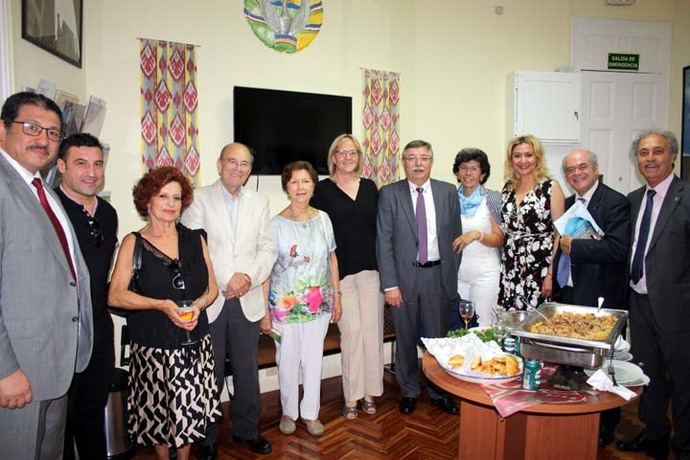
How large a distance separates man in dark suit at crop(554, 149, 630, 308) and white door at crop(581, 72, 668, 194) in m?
2.71

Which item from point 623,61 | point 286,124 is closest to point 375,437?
point 286,124

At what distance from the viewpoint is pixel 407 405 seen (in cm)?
336

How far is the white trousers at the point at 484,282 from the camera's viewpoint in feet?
10.8

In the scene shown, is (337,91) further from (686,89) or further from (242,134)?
(686,89)

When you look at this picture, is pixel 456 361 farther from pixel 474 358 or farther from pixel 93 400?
pixel 93 400

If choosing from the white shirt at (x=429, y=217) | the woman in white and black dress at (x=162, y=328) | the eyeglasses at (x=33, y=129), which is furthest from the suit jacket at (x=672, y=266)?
the eyeglasses at (x=33, y=129)

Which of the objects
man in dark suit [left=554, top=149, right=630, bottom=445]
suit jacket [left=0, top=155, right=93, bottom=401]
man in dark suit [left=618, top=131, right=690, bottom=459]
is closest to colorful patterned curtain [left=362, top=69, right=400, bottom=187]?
man in dark suit [left=554, top=149, right=630, bottom=445]

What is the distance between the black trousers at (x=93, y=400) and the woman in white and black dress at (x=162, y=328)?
136 millimetres

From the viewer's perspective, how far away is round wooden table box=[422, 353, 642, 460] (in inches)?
76.3

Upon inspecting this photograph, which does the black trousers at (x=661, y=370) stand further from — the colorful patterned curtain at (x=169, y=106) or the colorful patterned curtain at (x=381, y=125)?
the colorful patterned curtain at (x=169, y=106)

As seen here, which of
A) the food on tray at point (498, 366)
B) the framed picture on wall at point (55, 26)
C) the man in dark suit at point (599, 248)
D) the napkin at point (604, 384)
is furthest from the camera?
the man in dark suit at point (599, 248)

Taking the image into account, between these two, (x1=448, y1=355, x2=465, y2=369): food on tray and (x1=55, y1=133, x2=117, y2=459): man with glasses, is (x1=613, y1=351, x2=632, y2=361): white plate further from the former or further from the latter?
(x1=55, y1=133, x2=117, y2=459): man with glasses

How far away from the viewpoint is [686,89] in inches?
209

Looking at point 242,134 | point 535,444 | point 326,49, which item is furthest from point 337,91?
point 535,444
